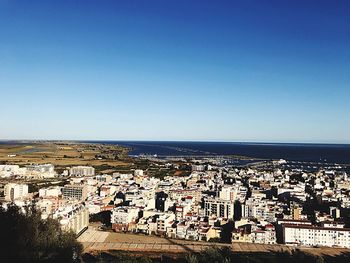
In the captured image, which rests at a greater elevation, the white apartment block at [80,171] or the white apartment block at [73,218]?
the white apartment block at [80,171]

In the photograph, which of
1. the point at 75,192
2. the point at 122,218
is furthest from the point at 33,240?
the point at 75,192

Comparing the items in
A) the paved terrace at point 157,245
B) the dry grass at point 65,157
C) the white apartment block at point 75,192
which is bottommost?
the paved terrace at point 157,245

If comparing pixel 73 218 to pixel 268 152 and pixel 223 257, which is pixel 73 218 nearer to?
pixel 223 257

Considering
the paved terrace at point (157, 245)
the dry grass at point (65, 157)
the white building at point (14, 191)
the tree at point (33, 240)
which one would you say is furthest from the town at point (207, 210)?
the dry grass at point (65, 157)

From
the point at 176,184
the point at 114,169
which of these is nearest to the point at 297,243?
the point at 176,184

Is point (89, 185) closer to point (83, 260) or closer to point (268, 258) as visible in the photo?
point (83, 260)

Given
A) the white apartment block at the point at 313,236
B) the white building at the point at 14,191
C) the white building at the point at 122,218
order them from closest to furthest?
the white apartment block at the point at 313,236
the white building at the point at 122,218
the white building at the point at 14,191

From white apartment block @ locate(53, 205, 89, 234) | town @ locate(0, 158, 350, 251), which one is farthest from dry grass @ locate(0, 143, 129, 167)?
white apartment block @ locate(53, 205, 89, 234)

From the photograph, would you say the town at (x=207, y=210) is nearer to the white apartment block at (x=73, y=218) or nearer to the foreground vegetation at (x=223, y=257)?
the white apartment block at (x=73, y=218)

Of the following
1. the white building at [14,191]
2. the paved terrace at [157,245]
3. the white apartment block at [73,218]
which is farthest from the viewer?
the white building at [14,191]
